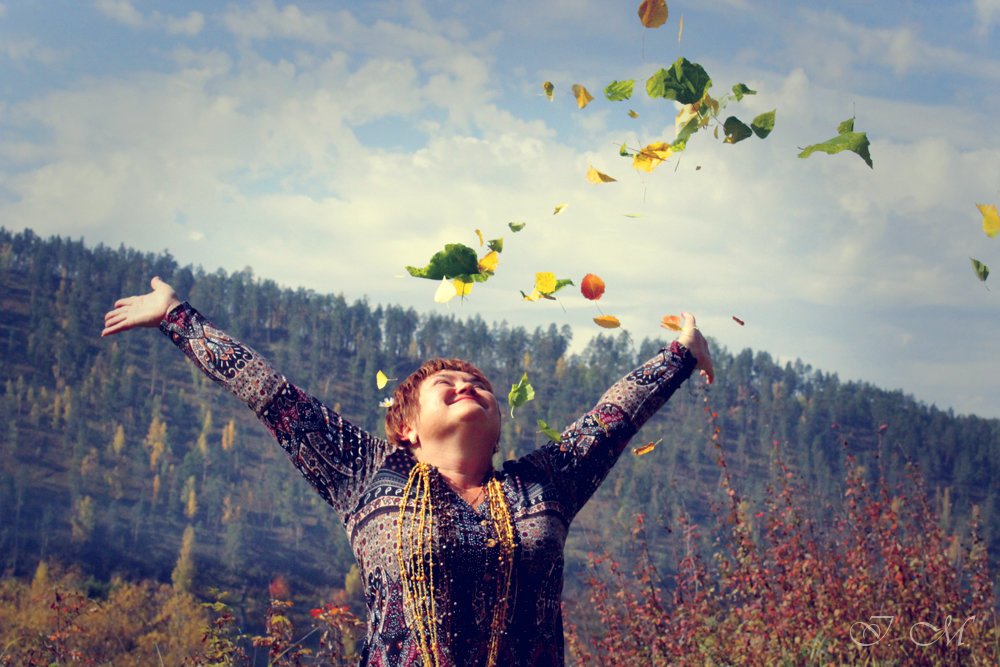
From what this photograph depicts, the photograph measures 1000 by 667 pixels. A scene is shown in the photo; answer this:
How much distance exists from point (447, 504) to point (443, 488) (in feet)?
0.16

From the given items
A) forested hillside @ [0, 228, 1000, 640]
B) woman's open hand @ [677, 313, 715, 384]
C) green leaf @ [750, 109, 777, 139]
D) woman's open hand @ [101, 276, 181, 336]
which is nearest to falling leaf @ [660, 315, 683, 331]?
woman's open hand @ [677, 313, 715, 384]

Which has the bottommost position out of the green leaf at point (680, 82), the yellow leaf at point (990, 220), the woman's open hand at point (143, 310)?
the woman's open hand at point (143, 310)

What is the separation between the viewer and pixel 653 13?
1.73m

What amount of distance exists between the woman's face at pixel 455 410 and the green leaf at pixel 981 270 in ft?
4.06

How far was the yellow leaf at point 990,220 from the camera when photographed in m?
1.72

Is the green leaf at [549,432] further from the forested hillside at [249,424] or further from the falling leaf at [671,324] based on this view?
the forested hillside at [249,424]

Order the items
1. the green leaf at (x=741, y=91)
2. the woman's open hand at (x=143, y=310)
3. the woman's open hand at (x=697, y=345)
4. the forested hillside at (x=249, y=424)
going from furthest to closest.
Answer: the forested hillside at (x=249, y=424) < the woman's open hand at (x=697, y=345) < the woman's open hand at (x=143, y=310) < the green leaf at (x=741, y=91)

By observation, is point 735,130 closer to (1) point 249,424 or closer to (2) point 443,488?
(2) point 443,488

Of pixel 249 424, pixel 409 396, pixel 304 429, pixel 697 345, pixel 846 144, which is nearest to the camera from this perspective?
pixel 846 144

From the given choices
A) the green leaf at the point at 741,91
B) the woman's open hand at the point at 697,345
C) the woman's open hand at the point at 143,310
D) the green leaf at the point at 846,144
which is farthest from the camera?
the woman's open hand at the point at 697,345

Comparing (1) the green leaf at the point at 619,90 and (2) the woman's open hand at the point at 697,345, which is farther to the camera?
(2) the woman's open hand at the point at 697,345

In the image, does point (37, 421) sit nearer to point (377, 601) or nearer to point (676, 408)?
point (676, 408)

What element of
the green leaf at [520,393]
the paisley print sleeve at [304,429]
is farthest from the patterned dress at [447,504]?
the green leaf at [520,393]

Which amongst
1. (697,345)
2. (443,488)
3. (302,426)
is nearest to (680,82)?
(697,345)
